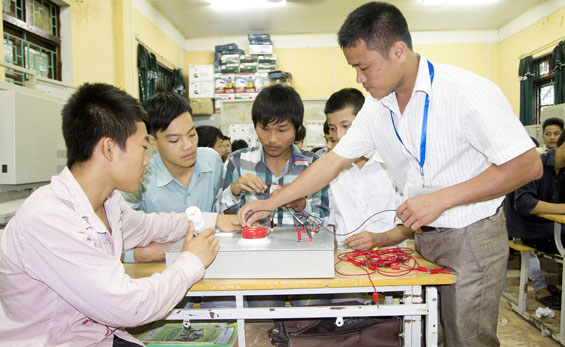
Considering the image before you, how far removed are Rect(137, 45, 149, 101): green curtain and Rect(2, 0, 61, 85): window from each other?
4.62 ft

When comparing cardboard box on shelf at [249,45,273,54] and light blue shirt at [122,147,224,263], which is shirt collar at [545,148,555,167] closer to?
light blue shirt at [122,147,224,263]

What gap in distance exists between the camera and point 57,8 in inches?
171

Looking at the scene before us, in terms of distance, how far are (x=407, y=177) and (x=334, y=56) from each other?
23.5ft

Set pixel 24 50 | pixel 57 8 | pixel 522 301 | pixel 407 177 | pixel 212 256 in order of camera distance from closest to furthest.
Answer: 1. pixel 212 256
2. pixel 407 177
3. pixel 522 301
4. pixel 24 50
5. pixel 57 8

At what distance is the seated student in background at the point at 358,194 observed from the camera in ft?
6.55

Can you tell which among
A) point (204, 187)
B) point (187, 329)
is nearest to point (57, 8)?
point (204, 187)

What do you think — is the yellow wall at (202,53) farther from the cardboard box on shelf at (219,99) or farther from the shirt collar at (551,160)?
the shirt collar at (551,160)

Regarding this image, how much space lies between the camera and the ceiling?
21.8ft

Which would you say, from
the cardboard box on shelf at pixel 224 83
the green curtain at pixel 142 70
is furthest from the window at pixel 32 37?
the cardboard box on shelf at pixel 224 83

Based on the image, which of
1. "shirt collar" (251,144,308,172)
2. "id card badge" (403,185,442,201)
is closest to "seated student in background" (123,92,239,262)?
"shirt collar" (251,144,308,172)

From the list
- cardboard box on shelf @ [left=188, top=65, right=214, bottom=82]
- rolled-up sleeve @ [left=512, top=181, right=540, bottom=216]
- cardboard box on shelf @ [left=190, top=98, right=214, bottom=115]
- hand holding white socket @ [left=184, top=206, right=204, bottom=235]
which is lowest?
rolled-up sleeve @ [left=512, top=181, right=540, bottom=216]

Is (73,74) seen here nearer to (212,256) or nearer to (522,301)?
(212,256)

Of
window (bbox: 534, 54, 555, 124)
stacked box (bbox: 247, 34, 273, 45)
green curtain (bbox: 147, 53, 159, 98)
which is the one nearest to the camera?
green curtain (bbox: 147, 53, 159, 98)

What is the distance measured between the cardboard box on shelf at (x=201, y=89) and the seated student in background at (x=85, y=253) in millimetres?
6299
